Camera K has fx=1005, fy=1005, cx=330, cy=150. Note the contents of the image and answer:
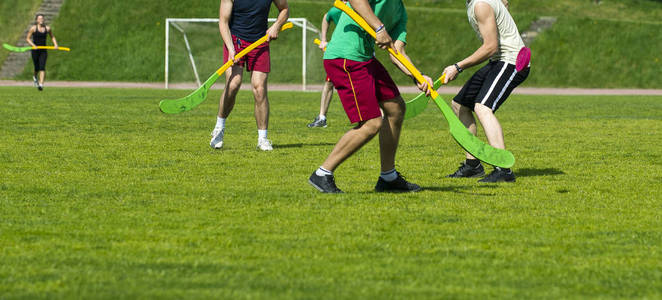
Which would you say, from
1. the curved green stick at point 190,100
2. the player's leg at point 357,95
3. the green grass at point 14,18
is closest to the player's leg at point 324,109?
the curved green stick at point 190,100

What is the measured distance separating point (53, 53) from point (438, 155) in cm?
2746

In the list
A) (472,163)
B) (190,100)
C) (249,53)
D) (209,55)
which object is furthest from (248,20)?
(209,55)

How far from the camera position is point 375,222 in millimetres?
5828

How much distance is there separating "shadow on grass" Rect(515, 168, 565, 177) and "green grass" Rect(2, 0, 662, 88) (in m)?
24.0

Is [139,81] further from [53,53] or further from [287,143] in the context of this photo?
[287,143]

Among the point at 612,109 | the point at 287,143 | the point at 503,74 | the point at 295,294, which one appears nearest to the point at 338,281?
the point at 295,294

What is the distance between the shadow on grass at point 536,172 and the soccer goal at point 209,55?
23107 millimetres

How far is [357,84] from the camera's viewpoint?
6652 millimetres

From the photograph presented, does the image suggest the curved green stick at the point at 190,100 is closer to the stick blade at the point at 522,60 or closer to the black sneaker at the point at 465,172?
the black sneaker at the point at 465,172

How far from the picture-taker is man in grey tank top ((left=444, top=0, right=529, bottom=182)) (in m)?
7.84

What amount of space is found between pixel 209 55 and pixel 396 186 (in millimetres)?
26409

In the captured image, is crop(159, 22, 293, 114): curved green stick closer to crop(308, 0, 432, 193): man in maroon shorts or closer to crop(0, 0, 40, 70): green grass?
crop(308, 0, 432, 193): man in maroon shorts

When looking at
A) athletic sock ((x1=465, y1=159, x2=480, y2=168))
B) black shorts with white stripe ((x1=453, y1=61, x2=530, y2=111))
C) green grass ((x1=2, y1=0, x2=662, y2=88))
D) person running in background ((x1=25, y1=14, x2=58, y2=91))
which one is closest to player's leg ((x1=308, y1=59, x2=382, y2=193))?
black shorts with white stripe ((x1=453, y1=61, x2=530, y2=111))

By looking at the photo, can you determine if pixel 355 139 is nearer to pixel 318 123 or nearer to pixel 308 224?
pixel 308 224
